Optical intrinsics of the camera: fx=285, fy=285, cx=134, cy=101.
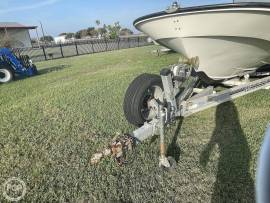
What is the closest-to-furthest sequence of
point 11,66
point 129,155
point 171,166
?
point 171,166 < point 129,155 < point 11,66

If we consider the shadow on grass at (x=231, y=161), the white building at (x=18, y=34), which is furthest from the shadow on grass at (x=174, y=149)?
the white building at (x=18, y=34)

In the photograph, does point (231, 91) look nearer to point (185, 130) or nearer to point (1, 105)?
point (185, 130)

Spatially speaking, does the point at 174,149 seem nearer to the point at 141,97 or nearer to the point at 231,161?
the point at 231,161

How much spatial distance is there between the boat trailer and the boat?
0.31 m

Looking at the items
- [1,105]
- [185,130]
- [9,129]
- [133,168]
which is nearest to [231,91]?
[185,130]

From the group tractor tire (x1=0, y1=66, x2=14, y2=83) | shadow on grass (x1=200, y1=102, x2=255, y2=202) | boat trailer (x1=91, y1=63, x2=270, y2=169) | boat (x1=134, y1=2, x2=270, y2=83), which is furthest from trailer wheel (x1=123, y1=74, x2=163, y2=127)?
tractor tire (x1=0, y1=66, x2=14, y2=83)

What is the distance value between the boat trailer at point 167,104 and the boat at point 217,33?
0.31 m

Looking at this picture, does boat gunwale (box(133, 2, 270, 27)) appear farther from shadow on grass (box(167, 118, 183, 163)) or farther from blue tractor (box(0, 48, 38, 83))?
blue tractor (box(0, 48, 38, 83))

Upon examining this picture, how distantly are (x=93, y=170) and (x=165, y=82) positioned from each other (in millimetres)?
1255

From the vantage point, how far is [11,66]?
31.8 ft

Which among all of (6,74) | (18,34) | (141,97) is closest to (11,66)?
(6,74)

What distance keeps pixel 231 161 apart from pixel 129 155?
104 cm

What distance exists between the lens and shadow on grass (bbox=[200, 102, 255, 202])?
7.80 feet

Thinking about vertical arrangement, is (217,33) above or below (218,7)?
below
